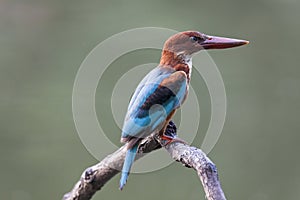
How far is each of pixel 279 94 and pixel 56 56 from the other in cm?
149

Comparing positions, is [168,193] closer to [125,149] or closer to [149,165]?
[149,165]

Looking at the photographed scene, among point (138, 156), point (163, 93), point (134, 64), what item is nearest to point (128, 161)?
point (138, 156)

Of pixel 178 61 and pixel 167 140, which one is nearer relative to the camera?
pixel 167 140

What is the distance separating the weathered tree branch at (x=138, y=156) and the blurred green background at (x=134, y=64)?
1.85 meters

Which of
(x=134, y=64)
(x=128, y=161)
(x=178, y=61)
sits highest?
(x=134, y=64)

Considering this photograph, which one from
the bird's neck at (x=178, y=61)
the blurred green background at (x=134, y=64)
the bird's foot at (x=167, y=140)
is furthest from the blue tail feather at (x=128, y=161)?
the blurred green background at (x=134, y=64)

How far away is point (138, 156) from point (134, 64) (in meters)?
2.69

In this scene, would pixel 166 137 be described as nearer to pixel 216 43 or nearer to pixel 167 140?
pixel 167 140

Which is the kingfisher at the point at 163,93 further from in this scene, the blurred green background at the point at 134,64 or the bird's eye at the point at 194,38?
the blurred green background at the point at 134,64

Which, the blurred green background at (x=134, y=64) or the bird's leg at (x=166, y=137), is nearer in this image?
the bird's leg at (x=166, y=137)

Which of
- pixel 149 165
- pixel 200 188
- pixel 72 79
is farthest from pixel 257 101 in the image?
pixel 149 165

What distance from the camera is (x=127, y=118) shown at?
1633 mm

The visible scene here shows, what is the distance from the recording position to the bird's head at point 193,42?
5.76ft

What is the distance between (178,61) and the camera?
5.97 ft
